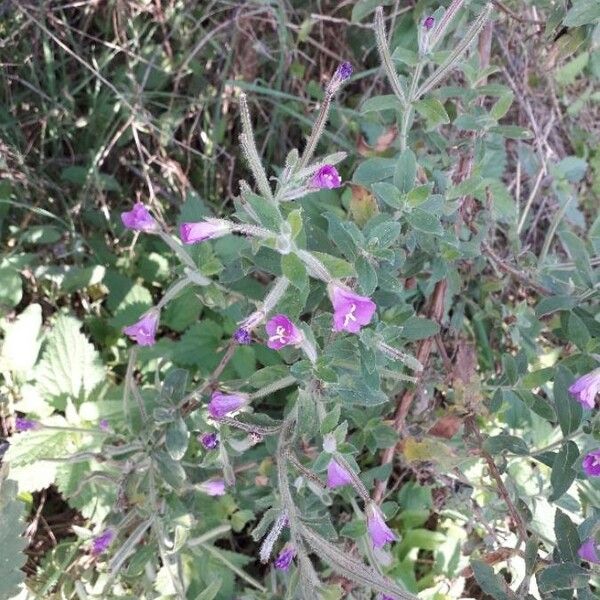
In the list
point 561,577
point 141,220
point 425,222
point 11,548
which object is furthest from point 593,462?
point 11,548

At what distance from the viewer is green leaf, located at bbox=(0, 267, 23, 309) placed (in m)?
2.37

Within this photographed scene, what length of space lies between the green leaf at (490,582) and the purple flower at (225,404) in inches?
26.0

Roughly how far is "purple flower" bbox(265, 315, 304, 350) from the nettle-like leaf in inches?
44.0

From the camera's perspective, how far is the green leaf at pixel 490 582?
1639mm

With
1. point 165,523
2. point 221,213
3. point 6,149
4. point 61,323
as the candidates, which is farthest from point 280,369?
point 6,149

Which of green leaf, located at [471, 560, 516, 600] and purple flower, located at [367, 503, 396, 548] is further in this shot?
green leaf, located at [471, 560, 516, 600]

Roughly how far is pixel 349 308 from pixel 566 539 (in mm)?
768

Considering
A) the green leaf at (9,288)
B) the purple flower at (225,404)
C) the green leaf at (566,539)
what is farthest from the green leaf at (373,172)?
the green leaf at (9,288)

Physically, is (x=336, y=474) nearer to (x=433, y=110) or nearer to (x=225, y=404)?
(x=225, y=404)

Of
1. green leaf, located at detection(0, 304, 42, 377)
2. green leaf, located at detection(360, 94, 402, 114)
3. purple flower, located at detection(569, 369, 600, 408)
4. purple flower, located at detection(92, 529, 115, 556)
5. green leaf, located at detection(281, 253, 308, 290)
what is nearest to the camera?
green leaf, located at detection(281, 253, 308, 290)

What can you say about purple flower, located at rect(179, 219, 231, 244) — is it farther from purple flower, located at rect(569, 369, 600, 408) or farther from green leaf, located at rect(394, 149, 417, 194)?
purple flower, located at rect(569, 369, 600, 408)

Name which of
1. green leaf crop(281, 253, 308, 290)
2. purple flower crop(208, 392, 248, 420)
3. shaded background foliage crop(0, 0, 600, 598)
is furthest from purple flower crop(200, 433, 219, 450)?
green leaf crop(281, 253, 308, 290)

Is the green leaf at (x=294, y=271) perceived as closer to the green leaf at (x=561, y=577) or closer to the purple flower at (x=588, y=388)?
the purple flower at (x=588, y=388)

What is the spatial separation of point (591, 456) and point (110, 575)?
1.16m
